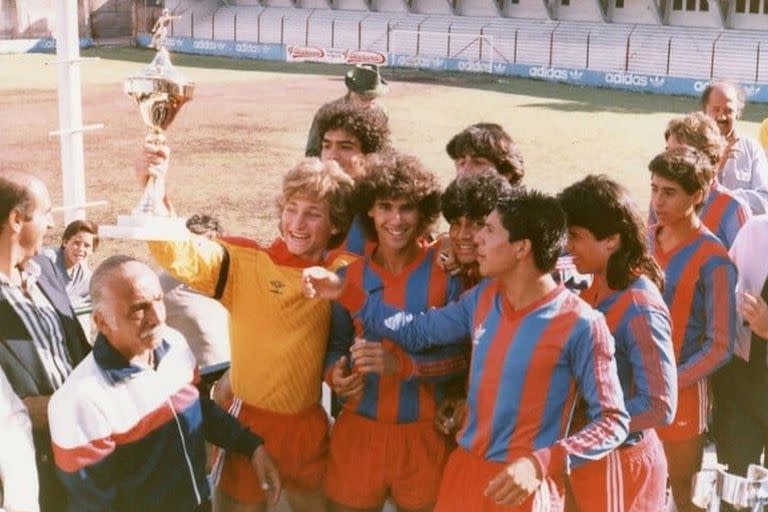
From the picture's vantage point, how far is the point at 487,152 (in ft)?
12.5

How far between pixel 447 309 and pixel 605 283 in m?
0.50

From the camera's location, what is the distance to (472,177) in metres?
3.29

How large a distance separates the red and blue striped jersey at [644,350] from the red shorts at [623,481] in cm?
14

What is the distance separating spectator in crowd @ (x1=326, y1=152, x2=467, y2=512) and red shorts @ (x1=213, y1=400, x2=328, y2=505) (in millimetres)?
66

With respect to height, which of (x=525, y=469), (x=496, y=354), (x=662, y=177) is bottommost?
(x=525, y=469)

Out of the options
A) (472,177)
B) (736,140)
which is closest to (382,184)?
(472,177)

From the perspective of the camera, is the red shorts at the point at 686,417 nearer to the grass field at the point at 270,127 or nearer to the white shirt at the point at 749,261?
the white shirt at the point at 749,261

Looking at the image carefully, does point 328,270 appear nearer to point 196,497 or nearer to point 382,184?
point 382,184

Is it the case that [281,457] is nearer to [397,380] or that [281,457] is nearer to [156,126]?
[397,380]

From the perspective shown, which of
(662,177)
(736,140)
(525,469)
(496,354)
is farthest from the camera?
(736,140)

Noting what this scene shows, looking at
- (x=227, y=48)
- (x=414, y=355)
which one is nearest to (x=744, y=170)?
(x=414, y=355)

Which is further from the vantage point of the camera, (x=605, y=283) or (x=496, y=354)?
(x=605, y=283)

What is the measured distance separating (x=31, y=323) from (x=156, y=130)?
2.32 ft

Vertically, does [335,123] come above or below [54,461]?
above
